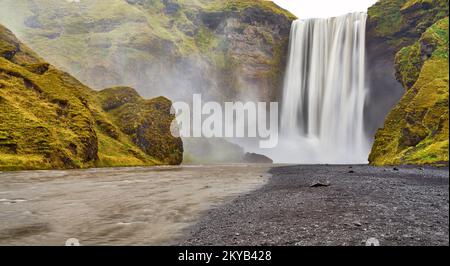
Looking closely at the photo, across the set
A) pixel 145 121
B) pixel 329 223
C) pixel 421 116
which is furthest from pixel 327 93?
pixel 329 223

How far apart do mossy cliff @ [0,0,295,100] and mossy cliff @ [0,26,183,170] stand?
44.9 metres

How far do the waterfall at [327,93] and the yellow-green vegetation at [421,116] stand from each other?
2680 cm

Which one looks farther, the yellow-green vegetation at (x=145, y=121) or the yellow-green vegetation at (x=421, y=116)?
the yellow-green vegetation at (x=145, y=121)

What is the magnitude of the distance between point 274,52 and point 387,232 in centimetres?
12456

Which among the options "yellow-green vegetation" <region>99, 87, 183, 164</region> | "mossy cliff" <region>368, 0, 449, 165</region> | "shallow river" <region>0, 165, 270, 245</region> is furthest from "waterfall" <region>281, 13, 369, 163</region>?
"shallow river" <region>0, 165, 270, 245</region>

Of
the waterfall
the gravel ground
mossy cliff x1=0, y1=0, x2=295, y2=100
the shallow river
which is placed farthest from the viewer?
mossy cliff x1=0, y1=0, x2=295, y2=100

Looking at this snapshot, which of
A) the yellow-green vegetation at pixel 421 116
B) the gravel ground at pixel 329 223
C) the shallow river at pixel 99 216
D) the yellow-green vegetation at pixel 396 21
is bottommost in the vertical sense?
the shallow river at pixel 99 216

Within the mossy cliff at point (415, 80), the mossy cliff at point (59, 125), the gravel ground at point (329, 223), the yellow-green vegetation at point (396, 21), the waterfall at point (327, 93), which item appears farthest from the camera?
the waterfall at point (327, 93)

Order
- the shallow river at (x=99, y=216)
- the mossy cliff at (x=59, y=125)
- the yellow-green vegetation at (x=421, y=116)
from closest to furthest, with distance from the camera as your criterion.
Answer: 1. the shallow river at (x=99, y=216)
2. the yellow-green vegetation at (x=421, y=116)
3. the mossy cliff at (x=59, y=125)

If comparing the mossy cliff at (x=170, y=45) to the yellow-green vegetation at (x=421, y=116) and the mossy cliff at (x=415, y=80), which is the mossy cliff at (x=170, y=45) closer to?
the mossy cliff at (x=415, y=80)

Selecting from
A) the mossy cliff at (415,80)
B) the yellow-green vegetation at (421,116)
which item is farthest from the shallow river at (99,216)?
the yellow-green vegetation at (421,116)

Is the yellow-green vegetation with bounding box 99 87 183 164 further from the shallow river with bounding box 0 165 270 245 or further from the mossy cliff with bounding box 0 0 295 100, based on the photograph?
the shallow river with bounding box 0 165 270 245

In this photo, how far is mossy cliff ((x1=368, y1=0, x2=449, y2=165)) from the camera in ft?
45.0

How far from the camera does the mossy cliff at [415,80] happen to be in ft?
45.0
